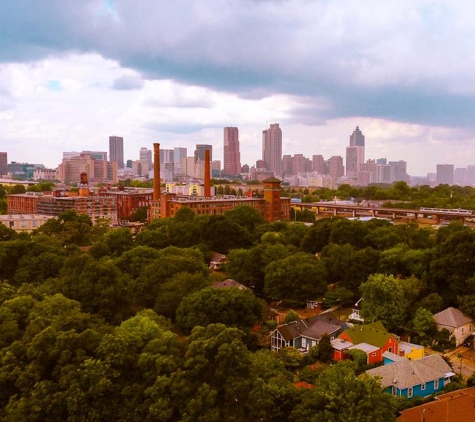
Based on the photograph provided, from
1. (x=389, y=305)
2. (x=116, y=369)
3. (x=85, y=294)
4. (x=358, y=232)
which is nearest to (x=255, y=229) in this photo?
(x=358, y=232)

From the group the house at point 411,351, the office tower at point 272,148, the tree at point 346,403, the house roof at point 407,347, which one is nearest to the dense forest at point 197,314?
the tree at point 346,403

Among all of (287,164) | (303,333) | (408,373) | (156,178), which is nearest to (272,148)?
(287,164)

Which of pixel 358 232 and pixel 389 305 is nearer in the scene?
pixel 389 305

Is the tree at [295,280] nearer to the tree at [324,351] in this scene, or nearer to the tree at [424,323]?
the tree at [424,323]

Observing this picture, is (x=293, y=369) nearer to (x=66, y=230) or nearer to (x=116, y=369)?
(x=116, y=369)

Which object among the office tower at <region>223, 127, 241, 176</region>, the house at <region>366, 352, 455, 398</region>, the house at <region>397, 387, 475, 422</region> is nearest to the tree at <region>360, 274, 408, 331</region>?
the house at <region>366, 352, 455, 398</region>

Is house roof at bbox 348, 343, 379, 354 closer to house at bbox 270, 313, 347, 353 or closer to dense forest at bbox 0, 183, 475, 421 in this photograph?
dense forest at bbox 0, 183, 475, 421
